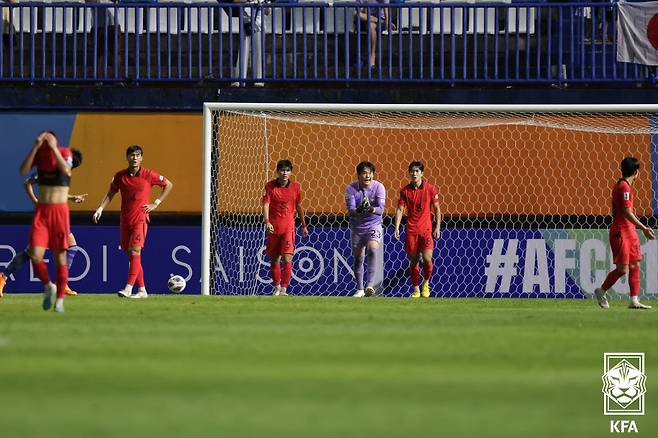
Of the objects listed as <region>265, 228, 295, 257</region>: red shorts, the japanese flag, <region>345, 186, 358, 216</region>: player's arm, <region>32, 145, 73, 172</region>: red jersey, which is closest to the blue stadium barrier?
the japanese flag

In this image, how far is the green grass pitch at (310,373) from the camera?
19.0 feet

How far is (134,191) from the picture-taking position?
16359mm

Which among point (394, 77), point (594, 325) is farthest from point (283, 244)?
point (594, 325)

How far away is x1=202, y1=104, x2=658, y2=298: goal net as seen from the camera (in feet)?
64.0

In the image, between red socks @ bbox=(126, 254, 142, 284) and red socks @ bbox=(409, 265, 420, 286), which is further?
red socks @ bbox=(409, 265, 420, 286)

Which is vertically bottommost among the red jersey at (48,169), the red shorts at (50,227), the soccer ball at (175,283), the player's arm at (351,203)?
the soccer ball at (175,283)

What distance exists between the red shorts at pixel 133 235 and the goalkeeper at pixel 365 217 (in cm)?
317

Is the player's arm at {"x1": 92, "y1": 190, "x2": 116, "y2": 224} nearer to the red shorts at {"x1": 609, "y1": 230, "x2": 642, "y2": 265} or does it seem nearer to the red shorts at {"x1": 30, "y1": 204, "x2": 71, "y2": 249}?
the red shorts at {"x1": 30, "y1": 204, "x2": 71, "y2": 249}

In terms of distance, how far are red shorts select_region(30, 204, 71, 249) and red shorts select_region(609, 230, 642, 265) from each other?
226 inches

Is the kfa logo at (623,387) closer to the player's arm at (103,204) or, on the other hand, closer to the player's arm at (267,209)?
the player's arm at (103,204)

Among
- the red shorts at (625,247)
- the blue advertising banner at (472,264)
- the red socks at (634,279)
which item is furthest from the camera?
the blue advertising banner at (472,264)

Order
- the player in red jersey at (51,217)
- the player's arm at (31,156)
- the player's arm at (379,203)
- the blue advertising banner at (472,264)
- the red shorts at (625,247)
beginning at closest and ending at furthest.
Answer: the player's arm at (31,156)
the player in red jersey at (51,217)
the red shorts at (625,247)
the player's arm at (379,203)
the blue advertising banner at (472,264)

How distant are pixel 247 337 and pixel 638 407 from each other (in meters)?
3.87

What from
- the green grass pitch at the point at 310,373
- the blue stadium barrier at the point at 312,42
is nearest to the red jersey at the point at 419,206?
the blue stadium barrier at the point at 312,42
